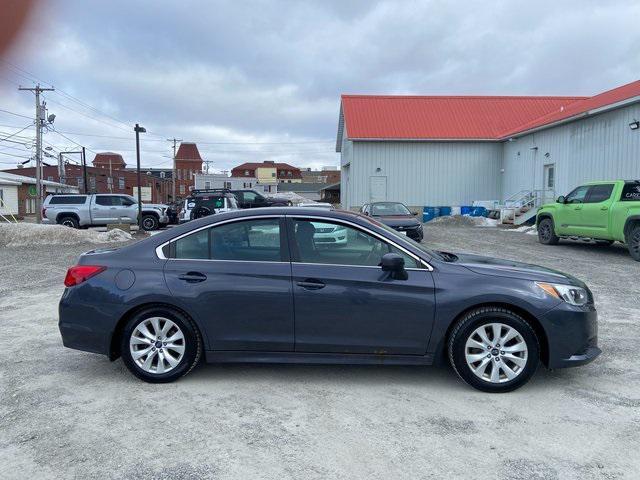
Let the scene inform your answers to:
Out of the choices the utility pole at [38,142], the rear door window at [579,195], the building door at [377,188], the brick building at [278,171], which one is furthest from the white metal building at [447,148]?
the brick building at [278,171]

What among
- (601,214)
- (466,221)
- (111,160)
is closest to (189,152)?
(111,160)

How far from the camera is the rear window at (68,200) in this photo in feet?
74.6

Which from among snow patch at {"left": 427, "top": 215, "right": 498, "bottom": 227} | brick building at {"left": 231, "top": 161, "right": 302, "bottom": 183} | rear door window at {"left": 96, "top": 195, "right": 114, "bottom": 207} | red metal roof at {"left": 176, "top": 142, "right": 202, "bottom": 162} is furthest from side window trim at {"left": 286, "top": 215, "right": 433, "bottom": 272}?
brick building at {"left": 231, "top": 161, "right": 302, "bottom": 183}

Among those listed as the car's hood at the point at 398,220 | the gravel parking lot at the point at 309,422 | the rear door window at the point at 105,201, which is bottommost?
the gravel parking lot at the point at 309,422

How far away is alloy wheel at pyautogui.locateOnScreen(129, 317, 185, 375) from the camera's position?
435 centimetres

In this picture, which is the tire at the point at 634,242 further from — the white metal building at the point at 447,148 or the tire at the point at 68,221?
the tire at the point at 68,221

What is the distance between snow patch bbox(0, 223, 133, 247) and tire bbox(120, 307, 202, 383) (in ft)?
46.8

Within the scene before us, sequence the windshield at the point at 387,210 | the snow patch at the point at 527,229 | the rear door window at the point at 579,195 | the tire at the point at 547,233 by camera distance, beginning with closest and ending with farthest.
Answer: the rear door window at the point at 579,195
the tire at the point at 547,233
the windshield at the point at 387,210
the snow patch at the point at 527,229

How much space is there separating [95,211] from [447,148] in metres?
19.6

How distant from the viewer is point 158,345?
14.3 feet

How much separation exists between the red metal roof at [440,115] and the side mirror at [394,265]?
25668 mm

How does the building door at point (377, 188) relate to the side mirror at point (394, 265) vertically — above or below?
above

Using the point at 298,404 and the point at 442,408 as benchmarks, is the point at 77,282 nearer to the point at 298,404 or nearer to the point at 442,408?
the point at 298,404

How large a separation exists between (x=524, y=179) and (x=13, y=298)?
2491 centimetres
